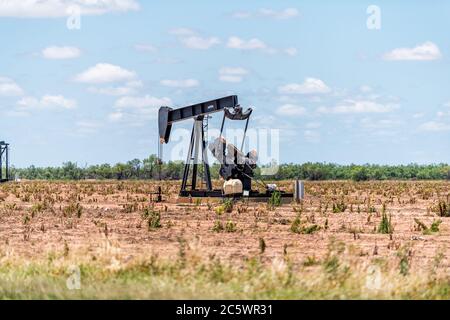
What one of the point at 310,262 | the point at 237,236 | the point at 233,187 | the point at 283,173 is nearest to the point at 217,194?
the point at 233,187

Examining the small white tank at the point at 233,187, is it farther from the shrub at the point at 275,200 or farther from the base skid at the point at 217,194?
the shrub at the point at 275,200

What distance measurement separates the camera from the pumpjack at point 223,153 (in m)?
33.6

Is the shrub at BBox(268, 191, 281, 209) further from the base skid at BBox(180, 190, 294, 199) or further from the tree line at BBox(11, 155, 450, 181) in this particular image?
the tree line at BBox(11, 155, 450, 181)

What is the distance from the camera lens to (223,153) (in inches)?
1345

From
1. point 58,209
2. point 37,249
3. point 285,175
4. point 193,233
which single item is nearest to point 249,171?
point 58,209

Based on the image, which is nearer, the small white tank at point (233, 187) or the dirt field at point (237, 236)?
the dirt field at point (237, 236)

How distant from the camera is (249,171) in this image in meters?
34.2

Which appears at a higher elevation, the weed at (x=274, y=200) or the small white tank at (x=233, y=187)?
the small white tank at (x=233, y=187)

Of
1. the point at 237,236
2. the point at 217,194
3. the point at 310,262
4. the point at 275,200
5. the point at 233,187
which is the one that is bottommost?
the point at 310,262

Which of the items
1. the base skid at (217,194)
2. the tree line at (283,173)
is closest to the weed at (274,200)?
the base skid at (217,194)

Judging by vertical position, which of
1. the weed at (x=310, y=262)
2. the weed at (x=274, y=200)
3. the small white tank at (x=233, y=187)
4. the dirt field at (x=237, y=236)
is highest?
the small white tank at (x=233, y=187)

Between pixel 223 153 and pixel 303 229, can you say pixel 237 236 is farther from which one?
pixel 223 153

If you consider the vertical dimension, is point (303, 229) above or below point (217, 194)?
below
